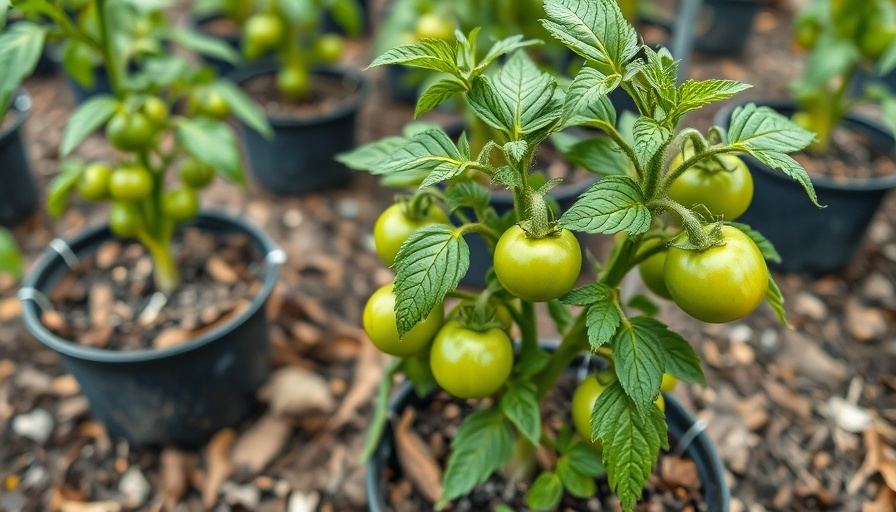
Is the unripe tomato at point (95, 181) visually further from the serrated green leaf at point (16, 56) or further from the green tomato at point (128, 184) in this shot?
the serrated green leaf at point (16, 56)

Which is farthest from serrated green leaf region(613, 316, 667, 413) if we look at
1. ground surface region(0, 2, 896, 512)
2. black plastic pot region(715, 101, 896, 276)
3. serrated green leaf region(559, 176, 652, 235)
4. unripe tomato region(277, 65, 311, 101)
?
unripe tomato region(277, 65, 311, 101)

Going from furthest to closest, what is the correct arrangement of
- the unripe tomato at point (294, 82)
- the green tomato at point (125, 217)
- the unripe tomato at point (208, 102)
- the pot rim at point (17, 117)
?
1. the unripe tomato at point (294, 82)
2. the pot rim at point (17, 117)
3. the unripe tomato at point (208, 102)
4. the green tomato at point (125, 217)

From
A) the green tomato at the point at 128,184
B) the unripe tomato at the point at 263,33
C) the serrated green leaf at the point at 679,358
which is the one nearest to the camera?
the serrated green leaf at the point at 679,358

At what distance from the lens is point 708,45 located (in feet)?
14.1

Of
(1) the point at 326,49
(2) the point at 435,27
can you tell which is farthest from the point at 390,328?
(1) the point at 326,49

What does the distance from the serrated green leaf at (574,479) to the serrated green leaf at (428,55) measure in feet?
2.66

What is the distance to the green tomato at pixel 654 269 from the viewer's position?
111cm

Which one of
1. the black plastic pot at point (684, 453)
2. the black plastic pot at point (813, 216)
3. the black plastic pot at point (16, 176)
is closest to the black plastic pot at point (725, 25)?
the black plastic pot at point (813, 216)

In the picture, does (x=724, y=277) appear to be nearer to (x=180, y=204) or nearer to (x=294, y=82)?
(x=180, y=204)

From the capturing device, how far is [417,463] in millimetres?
1596

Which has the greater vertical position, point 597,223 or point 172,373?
point 597,223

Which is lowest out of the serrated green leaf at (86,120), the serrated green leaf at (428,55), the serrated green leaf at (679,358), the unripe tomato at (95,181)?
the unripe tomato at (95,181)

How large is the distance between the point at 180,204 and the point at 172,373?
0.50 meters

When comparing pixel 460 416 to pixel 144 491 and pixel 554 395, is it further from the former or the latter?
pixel 144 491
